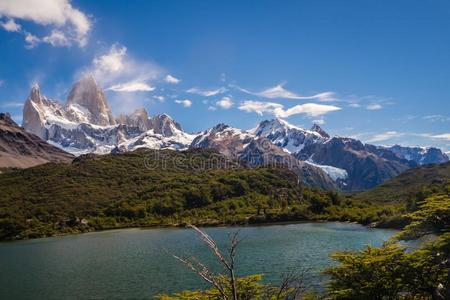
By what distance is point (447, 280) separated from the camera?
22.7 m

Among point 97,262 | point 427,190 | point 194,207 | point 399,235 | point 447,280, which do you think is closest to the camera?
point 447,280

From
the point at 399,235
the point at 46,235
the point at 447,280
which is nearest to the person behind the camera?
the point at 447,280

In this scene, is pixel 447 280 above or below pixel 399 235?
below

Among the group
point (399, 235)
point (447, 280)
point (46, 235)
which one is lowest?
point (46, 235)

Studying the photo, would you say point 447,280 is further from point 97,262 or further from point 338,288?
point 97,262

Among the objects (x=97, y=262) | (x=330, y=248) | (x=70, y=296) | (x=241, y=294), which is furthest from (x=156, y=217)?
(x=241, y=294)

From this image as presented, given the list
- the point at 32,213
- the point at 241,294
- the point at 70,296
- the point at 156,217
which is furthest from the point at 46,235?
the point at 241,294

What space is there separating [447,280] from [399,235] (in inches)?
199

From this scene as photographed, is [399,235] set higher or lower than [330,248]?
higher

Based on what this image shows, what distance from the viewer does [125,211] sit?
18762 centimetres

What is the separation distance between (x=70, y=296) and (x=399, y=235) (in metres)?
39.0

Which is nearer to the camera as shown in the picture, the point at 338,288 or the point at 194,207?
the point at 338,288

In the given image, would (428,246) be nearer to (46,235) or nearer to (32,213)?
(46,235)

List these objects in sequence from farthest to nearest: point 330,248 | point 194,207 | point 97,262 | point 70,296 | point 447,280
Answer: point 194,207, point 97,262, point 330,248, point 70,296, point 447,280
